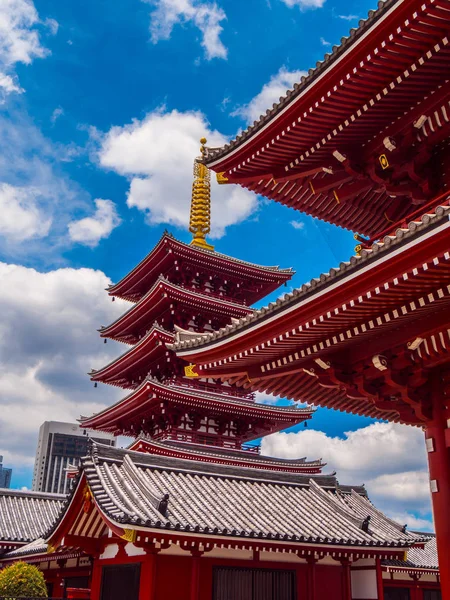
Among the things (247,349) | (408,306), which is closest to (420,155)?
(408,306)

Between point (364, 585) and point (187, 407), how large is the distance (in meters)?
13.9

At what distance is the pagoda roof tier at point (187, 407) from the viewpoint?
2852cm

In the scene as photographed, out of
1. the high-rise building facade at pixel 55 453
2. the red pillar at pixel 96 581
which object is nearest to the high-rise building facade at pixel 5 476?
the high-rise building facade at pixel 55 453

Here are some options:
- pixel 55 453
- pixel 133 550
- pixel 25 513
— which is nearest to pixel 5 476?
pixel 55 453

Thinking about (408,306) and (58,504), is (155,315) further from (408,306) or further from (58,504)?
(408,306)

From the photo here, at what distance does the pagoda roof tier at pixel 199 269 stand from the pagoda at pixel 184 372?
0.06m

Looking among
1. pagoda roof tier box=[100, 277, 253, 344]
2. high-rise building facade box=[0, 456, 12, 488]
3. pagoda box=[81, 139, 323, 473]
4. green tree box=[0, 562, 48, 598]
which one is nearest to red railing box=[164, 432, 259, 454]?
pagoda box=[81, 139, 323, 473]

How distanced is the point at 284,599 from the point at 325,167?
11502 millimetres

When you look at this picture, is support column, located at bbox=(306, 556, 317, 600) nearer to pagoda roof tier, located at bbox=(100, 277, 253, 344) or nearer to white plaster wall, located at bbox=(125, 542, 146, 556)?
white plaster wall, located at bbox=(125, 542, 146, 556)

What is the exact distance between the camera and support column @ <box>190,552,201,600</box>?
15.0 metres

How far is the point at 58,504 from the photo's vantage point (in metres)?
34.4

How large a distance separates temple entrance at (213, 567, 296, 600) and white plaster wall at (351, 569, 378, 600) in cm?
224

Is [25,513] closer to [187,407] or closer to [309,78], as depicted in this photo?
[187,407]

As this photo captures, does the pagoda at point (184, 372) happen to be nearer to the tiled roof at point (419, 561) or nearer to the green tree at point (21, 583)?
the tiled roof at point (419, 561)
